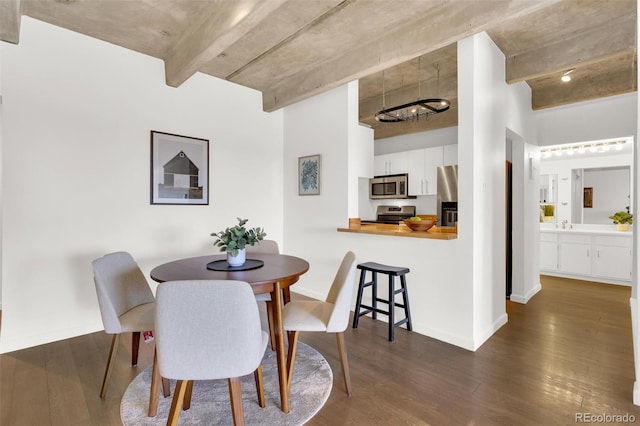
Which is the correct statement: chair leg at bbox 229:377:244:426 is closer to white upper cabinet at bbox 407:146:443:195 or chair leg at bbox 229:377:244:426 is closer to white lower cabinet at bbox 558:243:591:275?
white upper cabinet at bbox 407:146:443:195

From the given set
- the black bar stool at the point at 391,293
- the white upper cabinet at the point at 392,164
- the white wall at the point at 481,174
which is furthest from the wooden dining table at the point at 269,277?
the white upper cabinet at the point at 392,164

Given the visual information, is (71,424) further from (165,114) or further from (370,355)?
(165,114)

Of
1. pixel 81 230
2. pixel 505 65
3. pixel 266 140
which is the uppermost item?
pixel 505 65

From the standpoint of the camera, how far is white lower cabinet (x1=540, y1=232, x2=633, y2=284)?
464 centimetres

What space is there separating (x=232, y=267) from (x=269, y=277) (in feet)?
1.42

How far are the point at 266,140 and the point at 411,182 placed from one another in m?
2.61

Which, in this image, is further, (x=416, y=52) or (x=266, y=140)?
(x=266, y=140)

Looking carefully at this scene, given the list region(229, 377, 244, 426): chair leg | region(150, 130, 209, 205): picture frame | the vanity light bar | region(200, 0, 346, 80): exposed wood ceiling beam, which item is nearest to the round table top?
region(229, 377, 244, 426): chair leg

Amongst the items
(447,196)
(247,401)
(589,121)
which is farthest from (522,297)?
(247,401)

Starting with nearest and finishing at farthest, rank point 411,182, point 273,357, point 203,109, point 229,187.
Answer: point 273,357
point 203,109
point 229,187
point 411,182

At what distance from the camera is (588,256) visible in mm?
4934

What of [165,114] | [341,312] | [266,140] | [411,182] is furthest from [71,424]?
[411,182]

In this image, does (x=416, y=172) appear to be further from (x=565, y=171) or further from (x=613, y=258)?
(x=613, y=258)

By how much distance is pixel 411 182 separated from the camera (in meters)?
5.43
